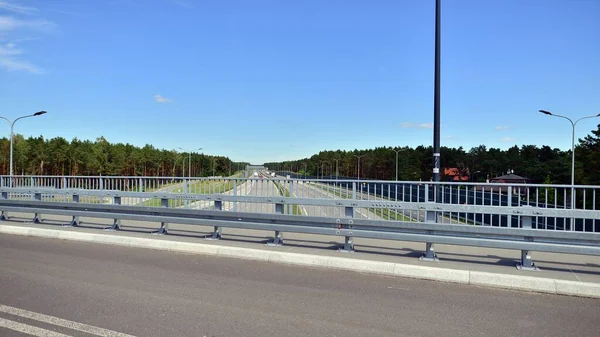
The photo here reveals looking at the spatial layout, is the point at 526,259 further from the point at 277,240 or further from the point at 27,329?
the point at 27,329

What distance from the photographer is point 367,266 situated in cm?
720

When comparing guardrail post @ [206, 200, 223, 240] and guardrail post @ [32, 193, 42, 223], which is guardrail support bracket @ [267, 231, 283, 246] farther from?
guardrail post @ [32, 193, 42, 223]

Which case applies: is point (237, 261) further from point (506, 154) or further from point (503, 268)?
point (506, 154)

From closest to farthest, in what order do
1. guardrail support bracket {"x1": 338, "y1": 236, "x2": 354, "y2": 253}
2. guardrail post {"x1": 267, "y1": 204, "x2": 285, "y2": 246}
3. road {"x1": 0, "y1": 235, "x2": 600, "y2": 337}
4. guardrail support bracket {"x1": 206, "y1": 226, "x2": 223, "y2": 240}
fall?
road {"x1": 0, "y1": 235, "x2": 600, "y2": 337} < guardrail support bracket {"x1": 338, "y1": 236, "x2": 354, "y2": 253} < guardrail post {"x1": 267, "y1": 204, "x2": 285, "y2": 246} < guardrail support bracket {"x1": 206, "y1": 226, "x2": 223, "y2": 240}

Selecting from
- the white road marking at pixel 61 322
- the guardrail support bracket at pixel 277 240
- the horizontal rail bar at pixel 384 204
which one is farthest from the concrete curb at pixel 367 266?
the white road marking at pixel 61 322

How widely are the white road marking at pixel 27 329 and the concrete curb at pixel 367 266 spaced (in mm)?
4077

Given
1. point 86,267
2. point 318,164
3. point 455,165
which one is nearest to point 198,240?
point 86,267

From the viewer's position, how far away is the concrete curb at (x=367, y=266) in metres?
6.00

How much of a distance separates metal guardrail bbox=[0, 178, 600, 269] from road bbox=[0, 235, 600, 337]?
106 centimetres

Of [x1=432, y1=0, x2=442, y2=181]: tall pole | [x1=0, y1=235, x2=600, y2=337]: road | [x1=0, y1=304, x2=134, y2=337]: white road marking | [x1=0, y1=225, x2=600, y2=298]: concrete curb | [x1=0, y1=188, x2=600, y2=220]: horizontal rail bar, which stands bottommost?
[x1=0, y1=235, x2=600, y2=337]: road

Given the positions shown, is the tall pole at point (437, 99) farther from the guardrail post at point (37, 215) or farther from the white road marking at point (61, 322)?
the guardrail post at point (37, 215)

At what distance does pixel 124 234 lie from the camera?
10.2 m

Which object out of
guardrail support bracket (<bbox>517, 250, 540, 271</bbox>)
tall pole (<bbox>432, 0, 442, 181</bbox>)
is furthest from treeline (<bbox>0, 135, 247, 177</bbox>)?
guardrail support bracket (<bbox>517, 250, 540, 271</bbox>)

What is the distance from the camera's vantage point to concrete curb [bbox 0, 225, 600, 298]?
600 cm
